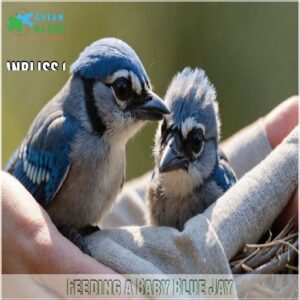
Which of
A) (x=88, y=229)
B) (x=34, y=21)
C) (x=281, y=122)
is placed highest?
(x=34, y=21)

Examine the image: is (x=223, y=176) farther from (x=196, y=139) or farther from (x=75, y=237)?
(x=75, y=237)

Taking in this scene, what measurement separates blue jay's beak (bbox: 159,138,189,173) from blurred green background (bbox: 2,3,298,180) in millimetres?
676

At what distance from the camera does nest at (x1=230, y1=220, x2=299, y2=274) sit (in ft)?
4.88

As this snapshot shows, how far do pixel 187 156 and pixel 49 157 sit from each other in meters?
0.38

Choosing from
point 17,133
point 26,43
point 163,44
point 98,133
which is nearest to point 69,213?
point 98,133

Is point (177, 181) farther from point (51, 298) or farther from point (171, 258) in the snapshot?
point (51, 298)

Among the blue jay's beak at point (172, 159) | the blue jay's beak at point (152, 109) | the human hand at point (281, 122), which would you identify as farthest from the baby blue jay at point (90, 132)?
the human hand at point (281, 122)

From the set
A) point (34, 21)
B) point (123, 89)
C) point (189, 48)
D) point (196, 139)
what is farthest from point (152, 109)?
point (189, 48)

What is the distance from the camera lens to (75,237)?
1.63 m

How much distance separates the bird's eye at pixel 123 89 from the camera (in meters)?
1.68

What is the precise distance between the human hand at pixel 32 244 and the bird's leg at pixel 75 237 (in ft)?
0.18

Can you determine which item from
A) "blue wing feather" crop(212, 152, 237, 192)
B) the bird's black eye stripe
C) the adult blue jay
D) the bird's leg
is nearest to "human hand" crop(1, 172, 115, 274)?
the bird's leg

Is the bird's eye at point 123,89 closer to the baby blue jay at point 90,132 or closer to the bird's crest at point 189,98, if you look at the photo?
the baby blue jay at point 90,132

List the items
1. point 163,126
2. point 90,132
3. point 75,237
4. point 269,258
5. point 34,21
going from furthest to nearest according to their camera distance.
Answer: point 34,21 < point 163,126 < point 90,132 < point 75,237 < point 269,258
